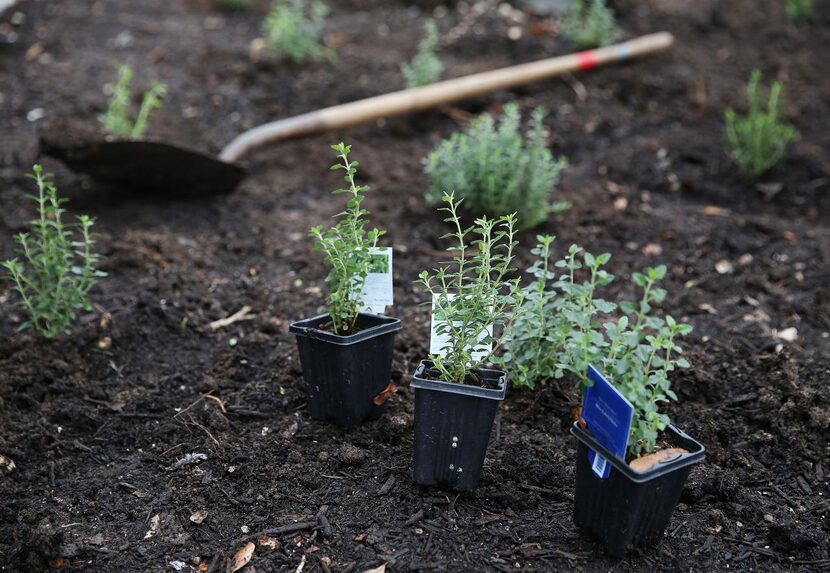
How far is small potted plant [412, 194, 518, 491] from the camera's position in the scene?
2.39 meters

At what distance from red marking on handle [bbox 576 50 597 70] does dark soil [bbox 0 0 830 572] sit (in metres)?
0.22

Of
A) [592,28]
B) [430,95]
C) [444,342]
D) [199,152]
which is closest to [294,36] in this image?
[430,95]

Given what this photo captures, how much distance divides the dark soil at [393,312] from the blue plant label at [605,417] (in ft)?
1.00

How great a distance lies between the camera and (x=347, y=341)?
266 centimetres

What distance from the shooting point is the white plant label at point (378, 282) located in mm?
2703

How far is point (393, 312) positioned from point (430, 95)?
239 centimetres

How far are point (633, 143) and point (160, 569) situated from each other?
4322mm

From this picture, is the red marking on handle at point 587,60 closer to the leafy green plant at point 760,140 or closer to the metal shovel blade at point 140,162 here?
the leafy green plant at point 760,140

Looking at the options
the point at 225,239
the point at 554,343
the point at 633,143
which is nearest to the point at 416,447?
the point at 554,343

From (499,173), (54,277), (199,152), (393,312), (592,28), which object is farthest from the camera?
(592,28)

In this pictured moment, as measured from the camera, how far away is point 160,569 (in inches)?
89.6

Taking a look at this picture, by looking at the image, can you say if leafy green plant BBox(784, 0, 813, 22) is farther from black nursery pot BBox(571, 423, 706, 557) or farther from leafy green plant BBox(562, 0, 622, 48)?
black nursery pot BBox(571, 423, 706, 557)

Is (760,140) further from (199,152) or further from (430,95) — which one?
(199,152)

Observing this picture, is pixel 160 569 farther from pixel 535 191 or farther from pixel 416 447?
pixel 535 191
